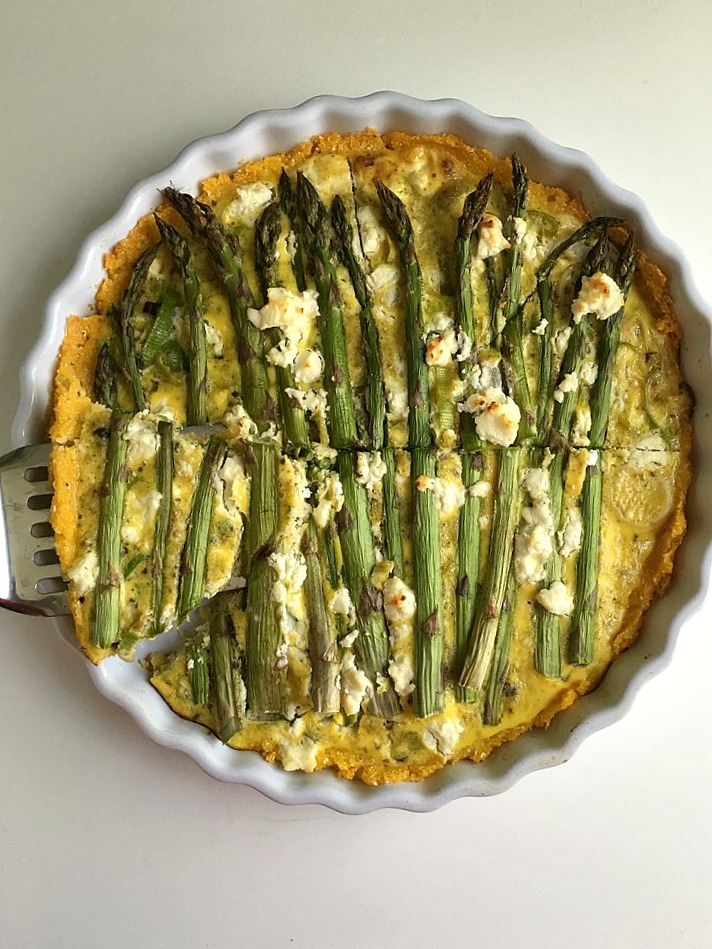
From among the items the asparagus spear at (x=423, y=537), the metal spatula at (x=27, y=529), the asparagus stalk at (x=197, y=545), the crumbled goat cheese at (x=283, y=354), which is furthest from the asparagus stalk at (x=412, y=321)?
the metal spatula at (x=27, y=529)

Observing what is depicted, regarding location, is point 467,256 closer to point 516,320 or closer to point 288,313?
point 516,320

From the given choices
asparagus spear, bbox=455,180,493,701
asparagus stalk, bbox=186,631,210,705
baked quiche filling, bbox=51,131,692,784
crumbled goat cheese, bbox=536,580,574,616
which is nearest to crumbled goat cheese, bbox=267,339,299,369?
baked quiche filling, bbox=51,131,692,784

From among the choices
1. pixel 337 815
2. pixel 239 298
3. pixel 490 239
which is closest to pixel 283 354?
pixel 239 298

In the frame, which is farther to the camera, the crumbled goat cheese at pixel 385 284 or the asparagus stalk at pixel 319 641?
the crumbled goat cheese at pixel 385 284

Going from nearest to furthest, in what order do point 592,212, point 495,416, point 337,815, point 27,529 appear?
point 495,416 < point 27,529 < point 592,212 < point 337,815

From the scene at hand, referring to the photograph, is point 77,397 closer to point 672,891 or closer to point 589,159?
point 589,159

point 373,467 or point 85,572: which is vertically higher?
point 373,467

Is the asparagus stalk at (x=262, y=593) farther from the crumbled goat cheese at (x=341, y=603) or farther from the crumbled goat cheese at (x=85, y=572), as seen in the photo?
the crumbled goat cheese at (x=85, y=572)
